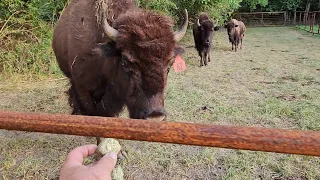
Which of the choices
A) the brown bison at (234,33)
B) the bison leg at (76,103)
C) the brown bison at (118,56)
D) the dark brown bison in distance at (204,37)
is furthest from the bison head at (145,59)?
the brown bison at (234,33)

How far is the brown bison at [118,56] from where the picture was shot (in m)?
3.10

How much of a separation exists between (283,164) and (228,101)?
2.71 m

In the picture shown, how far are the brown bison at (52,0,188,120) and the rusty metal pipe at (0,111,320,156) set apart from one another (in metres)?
1.79

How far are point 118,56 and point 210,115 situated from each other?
2.83m

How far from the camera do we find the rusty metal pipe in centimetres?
107

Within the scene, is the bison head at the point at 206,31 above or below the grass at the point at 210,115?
above

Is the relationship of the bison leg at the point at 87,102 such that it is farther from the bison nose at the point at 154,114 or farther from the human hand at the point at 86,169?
the human hand at the point at 86,169

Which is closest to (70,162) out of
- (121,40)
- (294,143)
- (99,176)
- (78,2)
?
(99,176)

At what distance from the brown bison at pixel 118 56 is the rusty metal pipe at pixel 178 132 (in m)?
1.79

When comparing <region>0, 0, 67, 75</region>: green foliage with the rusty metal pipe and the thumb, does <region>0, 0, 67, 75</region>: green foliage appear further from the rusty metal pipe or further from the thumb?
the thumb

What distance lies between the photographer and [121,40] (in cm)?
323

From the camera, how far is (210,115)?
5.73m

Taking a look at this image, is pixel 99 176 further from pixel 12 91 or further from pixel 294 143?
pixel 12 91

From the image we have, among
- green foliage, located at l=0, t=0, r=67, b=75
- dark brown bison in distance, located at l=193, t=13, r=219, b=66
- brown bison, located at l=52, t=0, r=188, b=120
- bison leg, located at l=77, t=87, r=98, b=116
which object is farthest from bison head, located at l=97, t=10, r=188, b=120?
dark brown bison in distance, located at l=193, t=13, r=219, b=66
